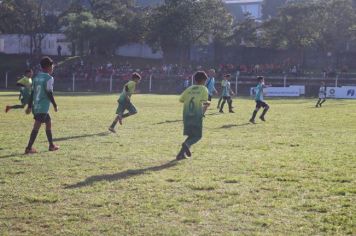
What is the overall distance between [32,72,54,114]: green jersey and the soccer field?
0.89m

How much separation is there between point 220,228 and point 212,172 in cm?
308

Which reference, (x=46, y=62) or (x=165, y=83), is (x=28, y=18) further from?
(x=46, y=62)

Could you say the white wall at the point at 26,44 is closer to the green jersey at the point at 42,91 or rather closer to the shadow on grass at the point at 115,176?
the green jersey at the point at 42,91

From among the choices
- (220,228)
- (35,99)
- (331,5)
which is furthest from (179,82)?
(220,228)

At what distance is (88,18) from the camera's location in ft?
186

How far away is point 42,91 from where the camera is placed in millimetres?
10891

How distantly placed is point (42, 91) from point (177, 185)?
14.4 feet

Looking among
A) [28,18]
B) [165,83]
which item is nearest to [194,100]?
[165,83]

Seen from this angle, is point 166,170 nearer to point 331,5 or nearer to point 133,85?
point 133,85

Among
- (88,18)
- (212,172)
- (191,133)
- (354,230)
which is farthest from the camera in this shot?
(88,18)

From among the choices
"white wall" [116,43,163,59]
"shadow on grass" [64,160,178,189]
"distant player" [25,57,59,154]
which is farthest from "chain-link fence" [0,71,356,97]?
"shadow on grass" [64,160,178,189]

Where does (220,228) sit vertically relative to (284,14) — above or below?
below

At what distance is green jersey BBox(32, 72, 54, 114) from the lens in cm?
1084

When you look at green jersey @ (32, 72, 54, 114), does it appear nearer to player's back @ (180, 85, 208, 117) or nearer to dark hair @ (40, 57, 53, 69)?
dark hair @ (40, 57, 53, 69)
